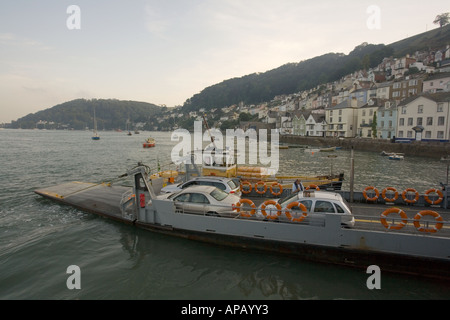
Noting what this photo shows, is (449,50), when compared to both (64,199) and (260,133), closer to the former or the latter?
(260,133)

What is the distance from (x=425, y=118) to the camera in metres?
51.1

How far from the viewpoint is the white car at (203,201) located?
424 inches

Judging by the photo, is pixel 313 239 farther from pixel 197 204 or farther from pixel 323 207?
pixel 197 204

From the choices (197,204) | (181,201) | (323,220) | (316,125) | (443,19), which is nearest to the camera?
(323,220)

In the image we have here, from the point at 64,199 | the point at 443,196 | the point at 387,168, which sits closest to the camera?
the point at 443,196

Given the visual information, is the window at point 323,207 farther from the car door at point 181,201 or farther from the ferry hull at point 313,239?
the car door at point 181,201

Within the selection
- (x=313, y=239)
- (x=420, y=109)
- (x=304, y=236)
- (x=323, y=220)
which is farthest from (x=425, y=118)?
(x=304, y=236)

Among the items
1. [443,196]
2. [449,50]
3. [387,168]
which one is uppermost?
[449,50]

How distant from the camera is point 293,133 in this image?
101m

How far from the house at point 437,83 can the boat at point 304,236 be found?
7385 cm

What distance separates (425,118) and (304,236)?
2260 inches

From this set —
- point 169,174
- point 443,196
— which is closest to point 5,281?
point 169,174

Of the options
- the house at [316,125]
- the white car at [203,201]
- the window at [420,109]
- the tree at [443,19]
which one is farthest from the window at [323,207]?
the tree at [443,19]
